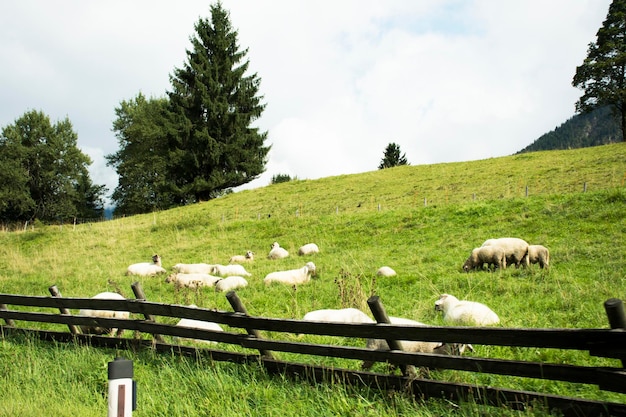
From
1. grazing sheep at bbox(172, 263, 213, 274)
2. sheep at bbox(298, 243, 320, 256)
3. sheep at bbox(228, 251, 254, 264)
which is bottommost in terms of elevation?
grazing sheep at bbox(172, 263, 213, 274)

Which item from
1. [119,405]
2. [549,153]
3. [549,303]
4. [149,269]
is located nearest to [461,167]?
[549,153]

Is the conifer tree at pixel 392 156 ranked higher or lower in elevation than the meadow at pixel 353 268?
higher

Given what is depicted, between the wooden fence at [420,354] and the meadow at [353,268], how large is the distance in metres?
0.16

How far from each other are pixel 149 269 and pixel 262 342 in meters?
11.8

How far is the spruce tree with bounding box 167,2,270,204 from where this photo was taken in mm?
46812

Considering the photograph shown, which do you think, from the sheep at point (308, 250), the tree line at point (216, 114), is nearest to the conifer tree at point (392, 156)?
the tree line at point (216, 114)

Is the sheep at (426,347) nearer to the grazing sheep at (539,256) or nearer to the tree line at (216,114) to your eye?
the grazing sheep at (539,256)

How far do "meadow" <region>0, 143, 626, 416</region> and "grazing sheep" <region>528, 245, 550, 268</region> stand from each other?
0.46 metres

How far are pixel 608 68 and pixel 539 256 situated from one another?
44.6 m

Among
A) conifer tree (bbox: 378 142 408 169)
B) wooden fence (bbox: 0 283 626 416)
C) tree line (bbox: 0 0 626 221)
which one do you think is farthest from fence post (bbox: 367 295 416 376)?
conifer tree (bbox: 378 142 408 169)

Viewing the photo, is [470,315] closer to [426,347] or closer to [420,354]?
[426,347]

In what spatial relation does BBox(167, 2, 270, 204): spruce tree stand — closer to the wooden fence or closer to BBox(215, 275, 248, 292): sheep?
BBox(215, 275, 248, 292): sheep

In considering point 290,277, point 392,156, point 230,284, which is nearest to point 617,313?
point 290,277

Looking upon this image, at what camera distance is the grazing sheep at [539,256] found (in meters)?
12.4
